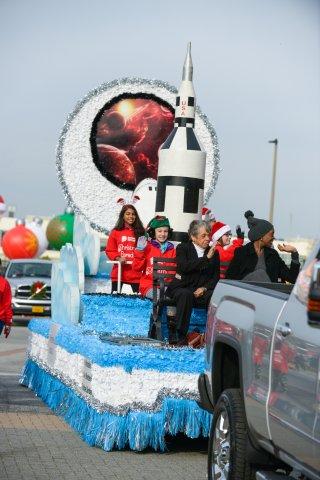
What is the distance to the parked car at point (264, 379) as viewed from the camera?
6000 mm

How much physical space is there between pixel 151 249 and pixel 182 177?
3.71 meters

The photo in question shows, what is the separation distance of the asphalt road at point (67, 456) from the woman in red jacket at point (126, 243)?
2639 millimetres

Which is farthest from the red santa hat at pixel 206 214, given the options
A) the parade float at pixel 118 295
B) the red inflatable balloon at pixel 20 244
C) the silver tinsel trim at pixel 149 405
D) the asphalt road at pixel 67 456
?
the red inflatable balloon at pixel 20 244

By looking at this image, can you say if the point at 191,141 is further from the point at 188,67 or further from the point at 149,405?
the point at 149,405

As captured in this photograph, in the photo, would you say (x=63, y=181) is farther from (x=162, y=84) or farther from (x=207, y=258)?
(x=207, y=258)

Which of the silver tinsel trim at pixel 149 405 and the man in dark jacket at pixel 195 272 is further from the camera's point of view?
the man in dark jacket at pixel 195 272

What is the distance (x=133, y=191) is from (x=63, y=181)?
4.64ft

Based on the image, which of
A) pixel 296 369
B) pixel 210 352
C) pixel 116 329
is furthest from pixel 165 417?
pixel 296 369

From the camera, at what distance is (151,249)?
13.2 meters

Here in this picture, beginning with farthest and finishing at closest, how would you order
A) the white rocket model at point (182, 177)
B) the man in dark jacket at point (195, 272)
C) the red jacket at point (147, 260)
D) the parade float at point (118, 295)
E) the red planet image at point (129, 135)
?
the red planet image at point (129, 135)
the white rocket model at point (182, 177)
the red jacket at point (147, 260)
the man in dark jacket at point (195, 272)
the parade float at point (118, 295)

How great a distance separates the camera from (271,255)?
1121 cm

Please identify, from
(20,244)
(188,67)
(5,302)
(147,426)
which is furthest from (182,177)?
(20,244)

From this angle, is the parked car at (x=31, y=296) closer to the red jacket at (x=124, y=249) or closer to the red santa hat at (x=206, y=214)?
the red santa hat at (x=206, y=214)

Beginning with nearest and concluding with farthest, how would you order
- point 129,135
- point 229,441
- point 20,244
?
point 229,441
point 129,135
point 20,244
